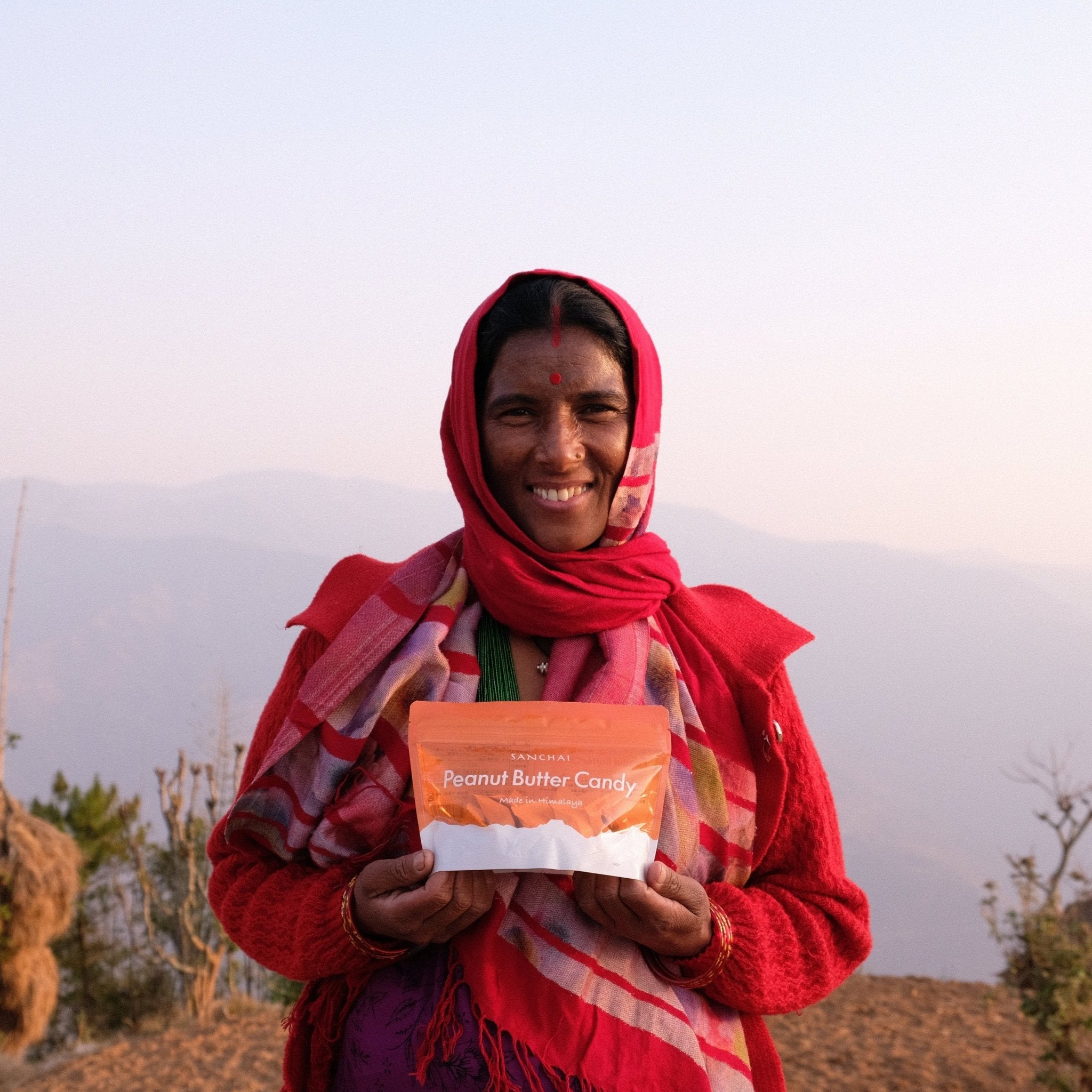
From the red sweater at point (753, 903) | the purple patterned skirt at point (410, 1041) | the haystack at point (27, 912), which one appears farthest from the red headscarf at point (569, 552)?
the haystack at point (27, 912)

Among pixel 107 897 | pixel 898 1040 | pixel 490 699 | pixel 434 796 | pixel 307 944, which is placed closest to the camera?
pixel 434 796

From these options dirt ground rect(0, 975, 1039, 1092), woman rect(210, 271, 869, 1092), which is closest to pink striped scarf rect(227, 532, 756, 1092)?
woman rect(210, 271, 869, 1092)

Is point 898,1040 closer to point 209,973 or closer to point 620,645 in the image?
point 209,973

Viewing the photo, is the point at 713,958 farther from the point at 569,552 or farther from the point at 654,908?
the point at 569,552

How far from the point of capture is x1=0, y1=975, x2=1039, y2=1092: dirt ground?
25.8 feet

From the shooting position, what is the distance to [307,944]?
1758mm

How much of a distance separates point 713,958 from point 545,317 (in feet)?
3.56

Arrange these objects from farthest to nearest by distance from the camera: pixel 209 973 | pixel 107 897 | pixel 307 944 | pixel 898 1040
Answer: pixel 107 897
pixel 209 973
pixel 898 1040
pixel 307 944

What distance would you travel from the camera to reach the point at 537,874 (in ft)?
5.73

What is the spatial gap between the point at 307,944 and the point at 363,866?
147 millimetres

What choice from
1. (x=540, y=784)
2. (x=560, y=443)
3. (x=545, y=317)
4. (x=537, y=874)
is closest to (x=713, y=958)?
(x=537, y=874)

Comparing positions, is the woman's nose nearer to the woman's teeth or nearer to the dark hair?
the woman's teeth

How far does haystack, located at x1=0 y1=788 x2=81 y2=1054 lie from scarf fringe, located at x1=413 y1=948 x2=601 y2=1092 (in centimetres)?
940

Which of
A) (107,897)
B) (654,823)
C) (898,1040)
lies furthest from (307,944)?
(107,897)
